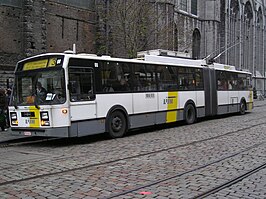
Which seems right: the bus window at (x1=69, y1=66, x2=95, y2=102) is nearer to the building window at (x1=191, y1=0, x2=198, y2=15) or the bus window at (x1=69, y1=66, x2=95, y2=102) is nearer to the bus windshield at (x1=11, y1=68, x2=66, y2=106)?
the bus windshield at (x1=11, y1=68, x2=66, y2=106)

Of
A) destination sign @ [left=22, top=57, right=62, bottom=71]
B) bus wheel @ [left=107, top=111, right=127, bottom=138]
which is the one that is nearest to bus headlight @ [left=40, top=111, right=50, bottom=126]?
destination sign @ [left=22, top=57, right=62, bottom=71]

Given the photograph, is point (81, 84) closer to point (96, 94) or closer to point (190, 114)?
point (96, 94)

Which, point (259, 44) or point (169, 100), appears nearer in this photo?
point (169, 100)

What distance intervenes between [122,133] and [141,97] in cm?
173

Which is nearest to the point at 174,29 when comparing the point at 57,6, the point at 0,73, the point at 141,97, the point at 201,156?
the point at 57,6

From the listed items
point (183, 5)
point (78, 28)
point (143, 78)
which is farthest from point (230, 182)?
point (183, 5)

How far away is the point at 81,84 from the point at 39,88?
1302 millimetres

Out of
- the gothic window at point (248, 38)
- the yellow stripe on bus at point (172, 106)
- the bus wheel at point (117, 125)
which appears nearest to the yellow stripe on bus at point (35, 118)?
the bus wheel at point (117, 125)

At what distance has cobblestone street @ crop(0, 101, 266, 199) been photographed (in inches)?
241

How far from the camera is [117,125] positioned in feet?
43.6

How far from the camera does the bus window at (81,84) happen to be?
11.6m

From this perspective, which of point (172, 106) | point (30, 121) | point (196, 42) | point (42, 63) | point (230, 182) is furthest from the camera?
point (196, 42)

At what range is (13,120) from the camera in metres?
12.3

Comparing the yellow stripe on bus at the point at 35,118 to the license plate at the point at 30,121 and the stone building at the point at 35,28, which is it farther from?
the stone building at the point at 35,28
